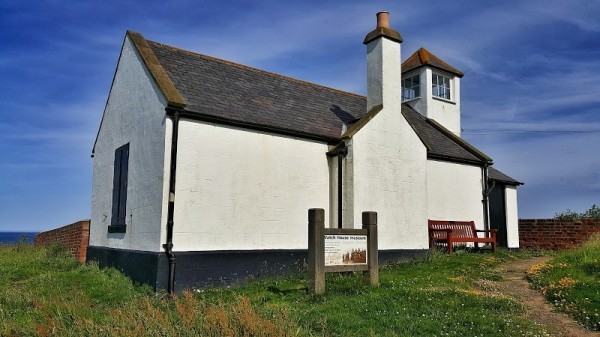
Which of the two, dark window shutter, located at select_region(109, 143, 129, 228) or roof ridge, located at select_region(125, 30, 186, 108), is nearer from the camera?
roof ridge, located at select_region(125, 30, 186, 108)

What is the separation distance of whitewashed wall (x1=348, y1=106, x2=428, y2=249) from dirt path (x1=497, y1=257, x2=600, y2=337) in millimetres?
2951

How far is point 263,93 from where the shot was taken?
15.5m

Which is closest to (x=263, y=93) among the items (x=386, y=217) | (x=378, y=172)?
(x=378, y=172)

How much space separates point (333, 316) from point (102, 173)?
454 inches

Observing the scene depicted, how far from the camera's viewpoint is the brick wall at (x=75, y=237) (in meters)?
17.2

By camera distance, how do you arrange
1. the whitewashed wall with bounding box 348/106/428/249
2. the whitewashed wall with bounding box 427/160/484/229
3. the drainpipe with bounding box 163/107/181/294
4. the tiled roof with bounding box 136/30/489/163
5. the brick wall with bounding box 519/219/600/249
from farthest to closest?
the brick wall with bounding box 519/219/600/249 → the whitewashed wall with bounding box 427/160/484/229 → the whitewashed wall with bounding box 348/106/428/249 → the tiled roof with bounding box 136/30/489/163 → the drainpipe with bounding box 163/107/181/294

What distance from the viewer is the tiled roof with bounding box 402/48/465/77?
20656mm

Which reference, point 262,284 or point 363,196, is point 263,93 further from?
point 262,284

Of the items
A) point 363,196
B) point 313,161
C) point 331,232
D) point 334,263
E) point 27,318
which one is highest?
point 313,161

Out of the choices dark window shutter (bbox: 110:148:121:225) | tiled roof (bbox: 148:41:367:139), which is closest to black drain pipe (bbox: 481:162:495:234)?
tiled roof (bbox: 148:41:367:139)

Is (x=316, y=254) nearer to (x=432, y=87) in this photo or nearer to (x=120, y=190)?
(x=120, y=190)

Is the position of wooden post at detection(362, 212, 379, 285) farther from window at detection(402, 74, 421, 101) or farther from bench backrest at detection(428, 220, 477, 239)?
window at detection(402, 74, 421, 101)

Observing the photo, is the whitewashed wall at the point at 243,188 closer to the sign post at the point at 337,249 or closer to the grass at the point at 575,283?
the sign post at the point at 337,249

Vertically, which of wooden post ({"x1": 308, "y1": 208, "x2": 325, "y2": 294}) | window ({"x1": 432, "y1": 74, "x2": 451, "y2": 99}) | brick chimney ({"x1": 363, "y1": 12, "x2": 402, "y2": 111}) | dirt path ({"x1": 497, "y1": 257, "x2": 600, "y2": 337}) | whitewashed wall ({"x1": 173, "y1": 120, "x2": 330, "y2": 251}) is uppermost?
window ({"x1": 432, "y1": 74, "x2": 451, "y2": 99})
